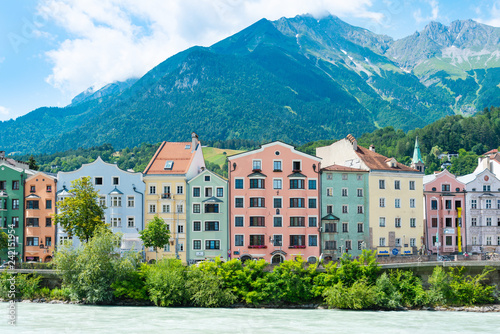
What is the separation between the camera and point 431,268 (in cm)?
6750

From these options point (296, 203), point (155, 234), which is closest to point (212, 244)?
point (155, 234)

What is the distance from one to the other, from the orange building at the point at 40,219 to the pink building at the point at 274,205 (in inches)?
945

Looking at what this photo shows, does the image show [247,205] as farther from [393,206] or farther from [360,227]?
[393,206]

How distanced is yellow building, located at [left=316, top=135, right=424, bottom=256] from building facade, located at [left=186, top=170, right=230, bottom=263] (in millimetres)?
19920

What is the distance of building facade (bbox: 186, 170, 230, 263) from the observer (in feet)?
275

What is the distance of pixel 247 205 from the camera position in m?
84.9

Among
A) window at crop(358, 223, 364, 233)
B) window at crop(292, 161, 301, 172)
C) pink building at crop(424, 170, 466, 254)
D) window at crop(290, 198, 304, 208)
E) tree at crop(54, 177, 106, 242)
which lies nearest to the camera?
tree at crop(54, 177, 106, 242)

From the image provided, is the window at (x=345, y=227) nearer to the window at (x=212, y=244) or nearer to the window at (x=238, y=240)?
the window at (x=238, y=240)

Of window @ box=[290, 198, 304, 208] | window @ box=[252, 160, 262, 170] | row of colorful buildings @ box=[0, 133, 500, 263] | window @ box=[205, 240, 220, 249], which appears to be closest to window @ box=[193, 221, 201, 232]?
row of colorful buildings @ box=[0, 133, 500, 263]

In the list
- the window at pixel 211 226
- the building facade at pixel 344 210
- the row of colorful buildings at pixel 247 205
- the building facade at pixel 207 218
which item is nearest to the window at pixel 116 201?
the row of colorful buildings at pixel 247 205

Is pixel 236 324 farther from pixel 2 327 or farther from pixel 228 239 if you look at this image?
pixel 228 239

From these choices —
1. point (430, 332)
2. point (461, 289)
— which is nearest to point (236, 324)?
point (430, 332)

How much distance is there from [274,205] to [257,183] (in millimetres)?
3653

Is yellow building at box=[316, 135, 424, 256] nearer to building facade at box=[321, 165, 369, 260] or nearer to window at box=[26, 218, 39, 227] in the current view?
building facade at box=[321, 165, 369, 260]
